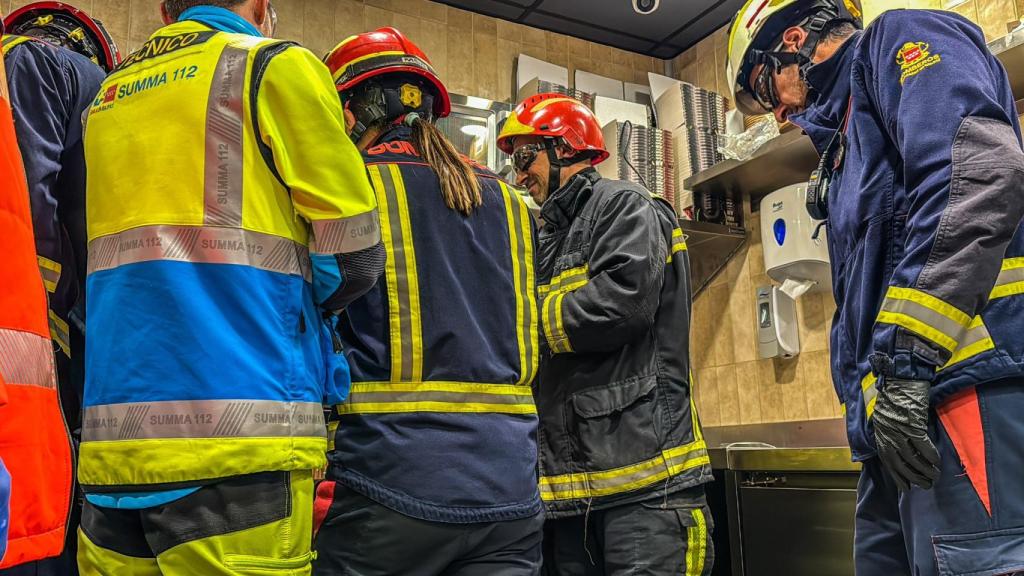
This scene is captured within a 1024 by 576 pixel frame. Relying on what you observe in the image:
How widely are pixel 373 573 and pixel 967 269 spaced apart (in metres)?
1.19

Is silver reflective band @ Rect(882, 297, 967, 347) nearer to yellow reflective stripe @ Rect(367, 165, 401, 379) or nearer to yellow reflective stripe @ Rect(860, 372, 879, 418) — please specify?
yellow reflective stripe @ Rect(860, 372, 879, 418)

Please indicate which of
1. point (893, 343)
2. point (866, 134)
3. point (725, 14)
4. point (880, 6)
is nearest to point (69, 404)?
point (893, 343)

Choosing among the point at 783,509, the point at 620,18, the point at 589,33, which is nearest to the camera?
the point at 783,509

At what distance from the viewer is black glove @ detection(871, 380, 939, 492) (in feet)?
4.98

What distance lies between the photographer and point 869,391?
1716 mm

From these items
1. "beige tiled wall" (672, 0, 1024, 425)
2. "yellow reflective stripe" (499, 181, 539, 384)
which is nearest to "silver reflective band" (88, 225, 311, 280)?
"yellow reflective stripe" (499, 181, 539, 384)

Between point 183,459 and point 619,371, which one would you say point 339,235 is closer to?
point 183,459

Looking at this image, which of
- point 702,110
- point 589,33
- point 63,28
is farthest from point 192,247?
point 589,33

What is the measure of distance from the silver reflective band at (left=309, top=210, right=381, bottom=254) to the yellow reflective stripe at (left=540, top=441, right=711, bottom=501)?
1283 mm

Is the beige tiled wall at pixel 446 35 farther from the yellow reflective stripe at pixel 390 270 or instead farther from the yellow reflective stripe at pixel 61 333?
the yellow reflective stripe at pixel 390 270

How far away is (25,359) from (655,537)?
1868mm

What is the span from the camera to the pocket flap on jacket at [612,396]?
2520mm

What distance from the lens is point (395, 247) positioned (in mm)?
1724

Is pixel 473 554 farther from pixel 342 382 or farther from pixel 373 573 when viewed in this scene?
pixel 342 382
